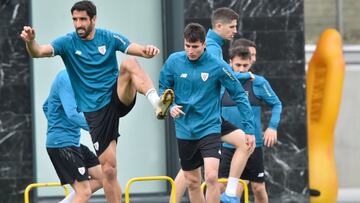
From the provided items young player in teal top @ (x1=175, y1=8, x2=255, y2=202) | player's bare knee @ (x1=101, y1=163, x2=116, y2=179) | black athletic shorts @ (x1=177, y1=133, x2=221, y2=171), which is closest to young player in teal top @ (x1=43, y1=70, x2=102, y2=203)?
young player in teal top @ (x1=175, y1=8, x2=255, y2=202)

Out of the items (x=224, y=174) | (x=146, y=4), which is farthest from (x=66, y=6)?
(x=224, y=174)

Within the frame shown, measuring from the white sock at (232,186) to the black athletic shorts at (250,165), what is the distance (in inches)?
18.6

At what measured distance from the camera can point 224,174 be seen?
1617 centimetres

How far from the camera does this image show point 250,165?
631 inches

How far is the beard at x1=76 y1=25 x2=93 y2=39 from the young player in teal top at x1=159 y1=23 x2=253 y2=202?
868mm

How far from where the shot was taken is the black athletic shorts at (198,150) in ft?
46.3

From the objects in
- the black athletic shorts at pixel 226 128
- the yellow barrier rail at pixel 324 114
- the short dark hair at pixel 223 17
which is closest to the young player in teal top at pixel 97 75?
the short dark hair at pixel 223 17

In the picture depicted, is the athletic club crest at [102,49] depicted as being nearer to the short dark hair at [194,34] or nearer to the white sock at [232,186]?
the short dark hair at [194,34]

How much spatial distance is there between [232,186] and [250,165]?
56cm

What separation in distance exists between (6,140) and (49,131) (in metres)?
3.65

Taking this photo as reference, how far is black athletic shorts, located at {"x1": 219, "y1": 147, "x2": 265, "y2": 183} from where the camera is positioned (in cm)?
1603

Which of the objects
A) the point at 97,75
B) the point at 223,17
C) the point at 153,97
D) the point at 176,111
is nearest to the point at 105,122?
the point at 97,75

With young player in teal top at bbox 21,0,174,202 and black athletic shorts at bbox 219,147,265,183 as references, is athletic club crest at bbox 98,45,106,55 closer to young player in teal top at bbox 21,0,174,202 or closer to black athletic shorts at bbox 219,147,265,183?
young player in teal top at bbox 21,0,174,202

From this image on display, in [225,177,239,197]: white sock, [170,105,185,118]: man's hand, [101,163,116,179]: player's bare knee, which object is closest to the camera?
[170,105,185,118]: man's hand
